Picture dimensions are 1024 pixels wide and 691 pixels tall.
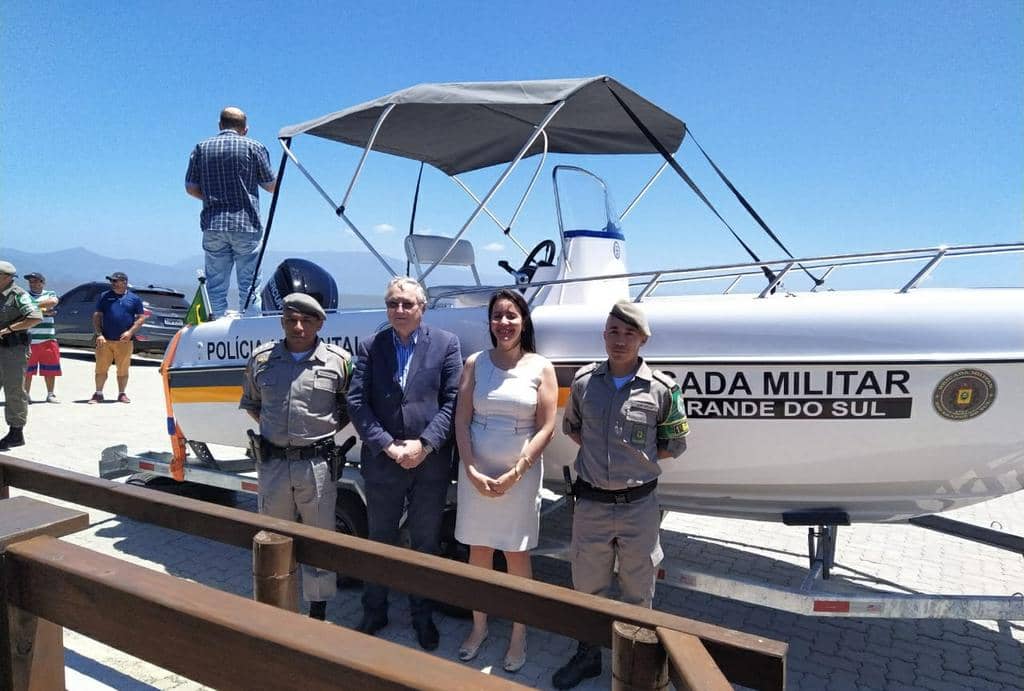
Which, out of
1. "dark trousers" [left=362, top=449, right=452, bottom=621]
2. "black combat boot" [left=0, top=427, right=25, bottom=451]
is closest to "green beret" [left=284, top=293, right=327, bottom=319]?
"dark trousers" [left=362, top=449, right=452, bottom=621]

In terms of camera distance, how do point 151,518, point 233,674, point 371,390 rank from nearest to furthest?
point 233,674
point 151,518
point 371,390

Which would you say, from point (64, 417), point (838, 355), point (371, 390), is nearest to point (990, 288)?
point (838, 355)

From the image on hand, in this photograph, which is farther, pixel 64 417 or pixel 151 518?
pixel 64 417

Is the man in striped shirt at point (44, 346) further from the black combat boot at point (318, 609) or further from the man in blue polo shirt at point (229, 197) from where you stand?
the black combat boot at point (318, 609)

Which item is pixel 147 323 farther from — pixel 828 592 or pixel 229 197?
pixel 828 592

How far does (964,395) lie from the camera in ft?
8.52

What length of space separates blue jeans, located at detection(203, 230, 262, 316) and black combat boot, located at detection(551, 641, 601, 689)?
10.0 ft

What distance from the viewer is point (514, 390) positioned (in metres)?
2.80

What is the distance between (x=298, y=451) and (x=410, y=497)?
1.97ft

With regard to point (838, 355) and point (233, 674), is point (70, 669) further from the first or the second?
point (838, 355)

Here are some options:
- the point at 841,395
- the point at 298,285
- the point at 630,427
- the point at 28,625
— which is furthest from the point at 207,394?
the point at 841,395

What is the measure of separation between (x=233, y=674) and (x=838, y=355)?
246 cm

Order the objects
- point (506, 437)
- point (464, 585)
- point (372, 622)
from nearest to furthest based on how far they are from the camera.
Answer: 1. point (464, 585)
2. point (506, 437)
3. point (372, 622)

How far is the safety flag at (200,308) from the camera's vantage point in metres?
4.46
